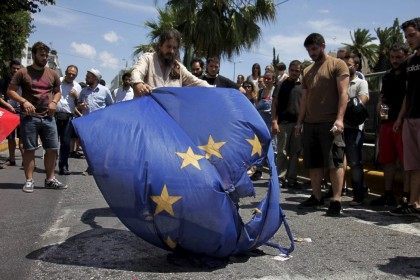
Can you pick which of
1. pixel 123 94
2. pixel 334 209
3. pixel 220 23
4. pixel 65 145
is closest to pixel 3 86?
pixel 65 145

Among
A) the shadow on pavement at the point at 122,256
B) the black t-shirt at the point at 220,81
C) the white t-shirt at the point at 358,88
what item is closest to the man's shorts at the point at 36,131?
the black t-shirt at the point at 220,81

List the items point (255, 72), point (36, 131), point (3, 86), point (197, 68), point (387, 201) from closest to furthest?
point (387, 201) < point (36, 131) < point (197, 68) < point (3, 86) < point (255, 72)

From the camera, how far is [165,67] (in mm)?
4223

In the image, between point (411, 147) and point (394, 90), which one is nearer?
point (411, 147)

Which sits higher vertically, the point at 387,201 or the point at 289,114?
the point at 289,114

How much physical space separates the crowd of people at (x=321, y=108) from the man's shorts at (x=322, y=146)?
0.01 meters

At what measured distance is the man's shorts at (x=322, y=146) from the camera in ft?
16.7

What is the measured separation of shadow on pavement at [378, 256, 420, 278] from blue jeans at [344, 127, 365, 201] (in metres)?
2.36

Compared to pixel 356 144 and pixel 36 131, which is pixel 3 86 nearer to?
pixel 36 131

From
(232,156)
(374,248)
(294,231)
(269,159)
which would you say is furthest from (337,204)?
(232,156)

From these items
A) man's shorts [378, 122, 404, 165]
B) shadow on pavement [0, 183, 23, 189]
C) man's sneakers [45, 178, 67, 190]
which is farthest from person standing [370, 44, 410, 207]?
shadow on pavement [0, 183, 23, 189]

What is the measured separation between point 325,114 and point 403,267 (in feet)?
7.17

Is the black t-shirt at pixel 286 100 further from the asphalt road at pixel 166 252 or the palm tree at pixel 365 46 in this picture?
the palm tree at pixel 365 46

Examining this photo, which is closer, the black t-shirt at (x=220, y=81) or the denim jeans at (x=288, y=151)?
the black t-shirt at (x=220, y=81)
